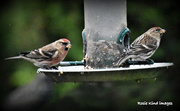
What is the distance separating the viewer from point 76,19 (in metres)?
6.60

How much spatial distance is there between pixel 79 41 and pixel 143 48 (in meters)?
2.09

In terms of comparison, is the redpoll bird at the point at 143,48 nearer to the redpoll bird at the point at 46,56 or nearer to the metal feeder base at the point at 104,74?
the metal feeder base at the point at 104,74

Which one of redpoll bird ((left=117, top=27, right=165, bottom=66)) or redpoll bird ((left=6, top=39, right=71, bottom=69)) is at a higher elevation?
redpoll bird ((left=117, top=27, right=165, bottom=66))

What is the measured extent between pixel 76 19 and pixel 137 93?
1630mm

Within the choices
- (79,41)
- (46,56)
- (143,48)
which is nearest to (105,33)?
(143,48)

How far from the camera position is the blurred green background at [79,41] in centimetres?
646

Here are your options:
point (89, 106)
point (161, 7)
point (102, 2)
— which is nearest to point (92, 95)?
point (89, 106)

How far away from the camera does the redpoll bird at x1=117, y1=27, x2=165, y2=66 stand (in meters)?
4.40

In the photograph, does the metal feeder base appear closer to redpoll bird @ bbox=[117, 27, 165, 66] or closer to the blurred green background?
redpoll bird @ bbox=[117, 27, 165, 66]

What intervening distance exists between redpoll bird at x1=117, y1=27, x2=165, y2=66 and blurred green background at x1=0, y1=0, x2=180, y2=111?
66.2 inches

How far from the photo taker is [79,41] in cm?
646

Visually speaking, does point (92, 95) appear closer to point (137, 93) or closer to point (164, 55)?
point (137, 93)

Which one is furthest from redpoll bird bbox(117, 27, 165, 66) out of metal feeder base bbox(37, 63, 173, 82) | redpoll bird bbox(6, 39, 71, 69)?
redpoll bird bbox(6, 39, 71, 69)

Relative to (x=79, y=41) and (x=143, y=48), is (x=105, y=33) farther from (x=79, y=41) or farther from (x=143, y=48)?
(x=79, y=41)
